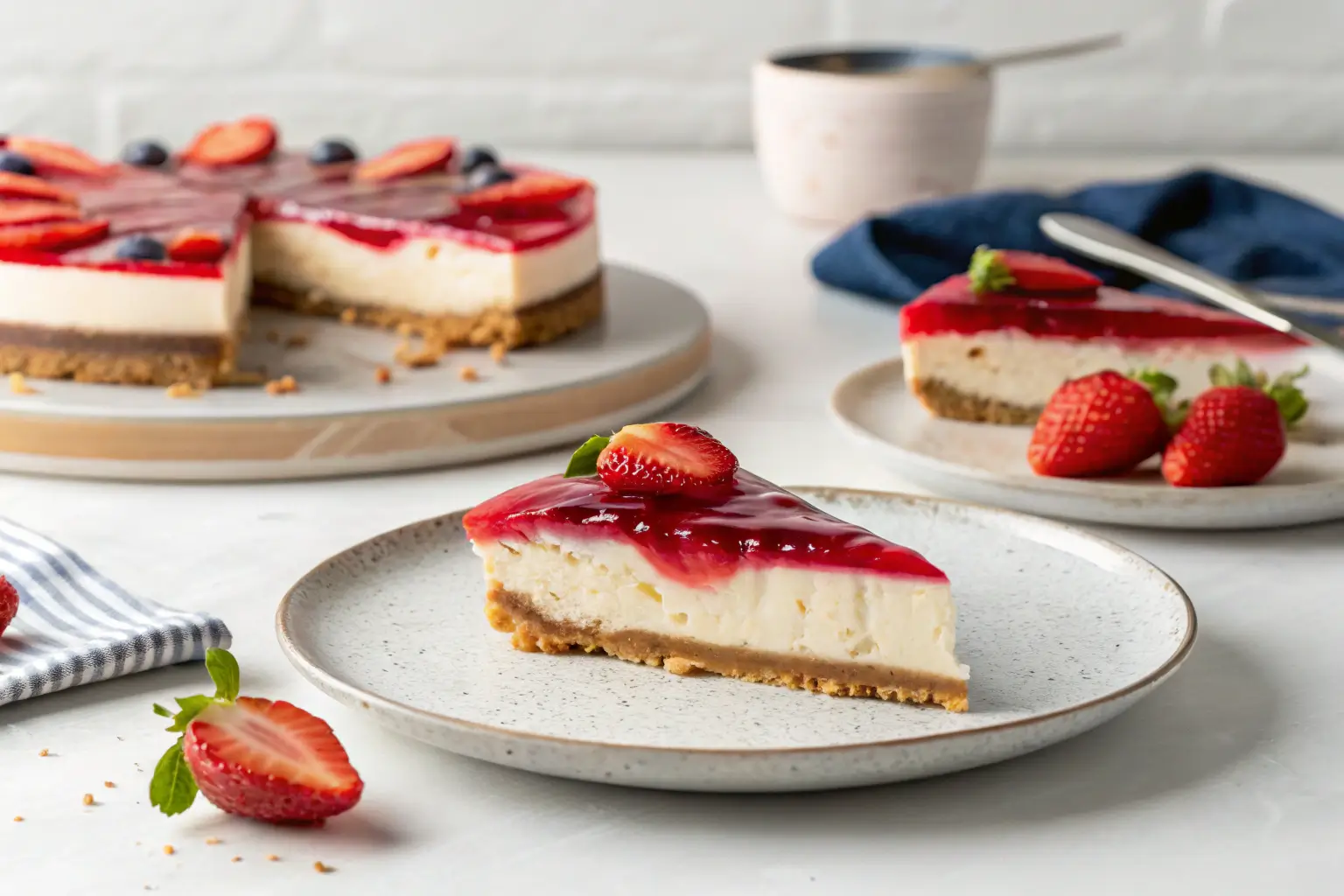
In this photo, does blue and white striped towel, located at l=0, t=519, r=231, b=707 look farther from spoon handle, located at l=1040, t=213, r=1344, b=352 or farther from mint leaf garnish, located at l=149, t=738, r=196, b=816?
spoon handle, located at l=1040, t=213, r=1344, b=352

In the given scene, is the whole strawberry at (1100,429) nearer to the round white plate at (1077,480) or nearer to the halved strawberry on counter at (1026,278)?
the round white plate at (1077,480)

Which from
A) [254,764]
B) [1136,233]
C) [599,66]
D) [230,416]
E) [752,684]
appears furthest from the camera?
[599,66]

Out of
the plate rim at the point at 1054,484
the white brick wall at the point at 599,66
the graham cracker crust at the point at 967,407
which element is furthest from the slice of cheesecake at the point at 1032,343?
the white brick wall at the point at 599,66

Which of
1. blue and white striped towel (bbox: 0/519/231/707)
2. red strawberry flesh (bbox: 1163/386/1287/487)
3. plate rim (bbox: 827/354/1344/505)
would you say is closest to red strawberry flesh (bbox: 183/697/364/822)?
blue and white striped towel (bbox: 0/519/231/707)

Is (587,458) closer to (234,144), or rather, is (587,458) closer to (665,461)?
(665,461)

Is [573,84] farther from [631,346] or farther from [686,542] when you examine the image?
[686,542]

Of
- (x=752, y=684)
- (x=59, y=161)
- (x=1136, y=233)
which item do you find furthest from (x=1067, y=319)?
(x=59, y=161)

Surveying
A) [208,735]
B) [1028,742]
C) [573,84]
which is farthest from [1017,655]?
[573,84]
